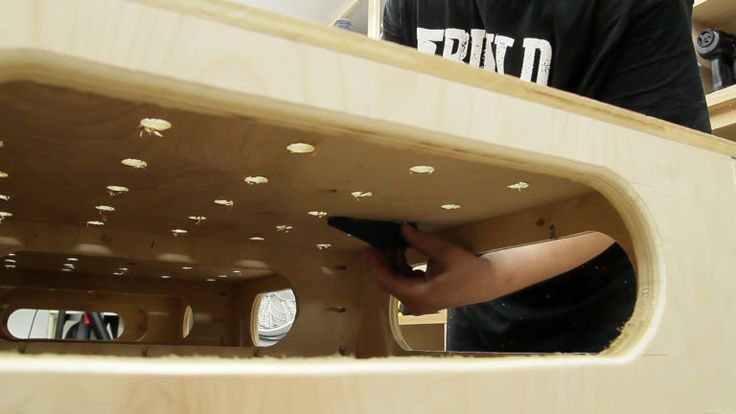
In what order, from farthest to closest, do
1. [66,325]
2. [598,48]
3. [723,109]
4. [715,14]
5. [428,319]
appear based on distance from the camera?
[66,325] < [428,319] < [715,14] < [723,109] < [598,48]

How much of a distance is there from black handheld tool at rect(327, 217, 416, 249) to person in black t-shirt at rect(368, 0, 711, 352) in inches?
1.0

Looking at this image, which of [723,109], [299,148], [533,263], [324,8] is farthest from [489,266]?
[324,8]

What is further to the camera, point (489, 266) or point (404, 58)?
point (489, 266)

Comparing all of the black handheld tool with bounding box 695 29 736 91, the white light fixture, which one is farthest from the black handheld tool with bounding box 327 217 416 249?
the black handheld tool with bounding box 695 29 736 91

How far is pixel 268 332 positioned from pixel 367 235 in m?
0.88

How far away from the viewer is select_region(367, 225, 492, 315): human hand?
58cm

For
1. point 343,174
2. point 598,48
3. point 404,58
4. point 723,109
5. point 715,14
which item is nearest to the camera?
point 404,58

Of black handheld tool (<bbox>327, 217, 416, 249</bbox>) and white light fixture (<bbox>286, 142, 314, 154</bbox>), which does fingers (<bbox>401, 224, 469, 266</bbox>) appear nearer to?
black handheld tool (<bbox>327, 217, 416, 249</bbox>)

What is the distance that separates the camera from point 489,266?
1.90ft

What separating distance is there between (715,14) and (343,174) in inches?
50.7

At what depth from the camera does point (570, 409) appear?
327 millimetres

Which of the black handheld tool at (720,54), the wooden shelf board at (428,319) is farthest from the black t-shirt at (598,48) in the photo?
the wooden shelf board at (428,319)

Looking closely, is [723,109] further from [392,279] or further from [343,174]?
[343,174]

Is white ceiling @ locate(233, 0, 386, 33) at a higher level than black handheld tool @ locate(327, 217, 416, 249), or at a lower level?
higher
